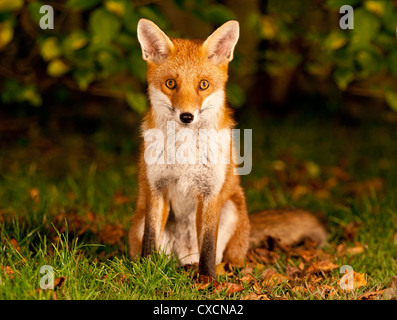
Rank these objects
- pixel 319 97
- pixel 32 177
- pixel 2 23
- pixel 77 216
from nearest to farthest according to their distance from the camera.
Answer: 1. pixel 77 216
2. pixel 2 23
3. pixel 32 177
4. pixel 319 97

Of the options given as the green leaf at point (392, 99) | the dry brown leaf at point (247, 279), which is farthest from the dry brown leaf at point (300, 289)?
the green leaf at point (392, 99)

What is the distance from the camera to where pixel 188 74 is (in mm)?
3797

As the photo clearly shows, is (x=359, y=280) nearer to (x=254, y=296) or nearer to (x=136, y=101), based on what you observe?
(x=254, y=296)

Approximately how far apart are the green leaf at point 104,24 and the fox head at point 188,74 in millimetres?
1407

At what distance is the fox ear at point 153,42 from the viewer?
3.93 meters

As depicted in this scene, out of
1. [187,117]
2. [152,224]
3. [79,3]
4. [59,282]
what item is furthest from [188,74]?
[79,3]

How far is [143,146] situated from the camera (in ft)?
14.1

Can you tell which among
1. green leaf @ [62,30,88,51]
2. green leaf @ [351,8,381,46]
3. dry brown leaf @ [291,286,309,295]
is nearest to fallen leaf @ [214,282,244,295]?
dry brown leaf @ [291,286,309,295]

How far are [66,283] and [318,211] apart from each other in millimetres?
3303

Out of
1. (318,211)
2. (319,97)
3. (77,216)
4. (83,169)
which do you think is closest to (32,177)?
(83,169)

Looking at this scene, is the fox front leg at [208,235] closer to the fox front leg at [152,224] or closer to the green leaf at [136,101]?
the fox front leg at [152,224]

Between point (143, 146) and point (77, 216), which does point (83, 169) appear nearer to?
point (77, 216)

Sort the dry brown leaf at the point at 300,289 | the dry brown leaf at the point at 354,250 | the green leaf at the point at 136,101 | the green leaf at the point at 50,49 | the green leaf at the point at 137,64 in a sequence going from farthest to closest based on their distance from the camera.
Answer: the green leaf at the point at 136,101, the green leaf at the point at 50,49, the green leaf at the point at 137,64, the dry brown leaf at the point at 354,250, the dry brown leaf at the point at 300,289
